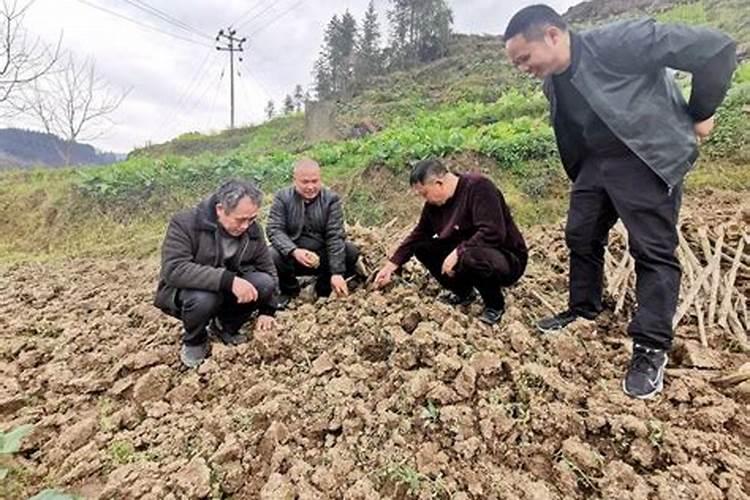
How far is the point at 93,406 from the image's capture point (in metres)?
2.60

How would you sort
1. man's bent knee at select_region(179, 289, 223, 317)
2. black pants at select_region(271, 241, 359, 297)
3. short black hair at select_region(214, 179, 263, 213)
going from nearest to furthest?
short black hair at select_region(214, 179, 263, 213) → man's bent knee at select_region(179, 289, 223, 317) → black pants at select_region(271, 241, 359, 297)

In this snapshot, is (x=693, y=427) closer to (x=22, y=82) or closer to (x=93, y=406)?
(x=93, y=406)

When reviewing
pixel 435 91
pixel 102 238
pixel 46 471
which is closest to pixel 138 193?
pixel 102 238

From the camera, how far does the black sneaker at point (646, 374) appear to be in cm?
214

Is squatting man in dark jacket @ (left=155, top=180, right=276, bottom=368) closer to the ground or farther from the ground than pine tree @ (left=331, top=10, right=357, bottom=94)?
closer to the ground

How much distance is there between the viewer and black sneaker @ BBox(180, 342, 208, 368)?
2.79m

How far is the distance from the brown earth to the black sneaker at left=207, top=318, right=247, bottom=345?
199mm

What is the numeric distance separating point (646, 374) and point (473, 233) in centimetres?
113

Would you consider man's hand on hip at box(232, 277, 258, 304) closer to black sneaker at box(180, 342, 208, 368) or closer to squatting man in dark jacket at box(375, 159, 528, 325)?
black sneaker at box(180, 342, 208, 368)

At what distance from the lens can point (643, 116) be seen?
2123 mm

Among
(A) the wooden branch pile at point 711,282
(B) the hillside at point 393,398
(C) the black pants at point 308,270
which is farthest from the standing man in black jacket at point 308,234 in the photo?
(A) the wooden branch pile at point 711,282

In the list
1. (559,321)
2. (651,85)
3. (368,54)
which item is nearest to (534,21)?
(651,85)

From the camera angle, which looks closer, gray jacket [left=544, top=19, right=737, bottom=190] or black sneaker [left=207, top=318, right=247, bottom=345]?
gray jacket [left=544, top=19, right=737, bottom=190]

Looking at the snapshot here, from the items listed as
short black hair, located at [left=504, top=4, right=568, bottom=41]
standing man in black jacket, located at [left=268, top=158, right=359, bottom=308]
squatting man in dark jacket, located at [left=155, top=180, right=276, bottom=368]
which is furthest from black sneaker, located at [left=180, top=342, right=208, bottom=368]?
short black hair, located at [left=504, top=4, right=568, bottom=41]
